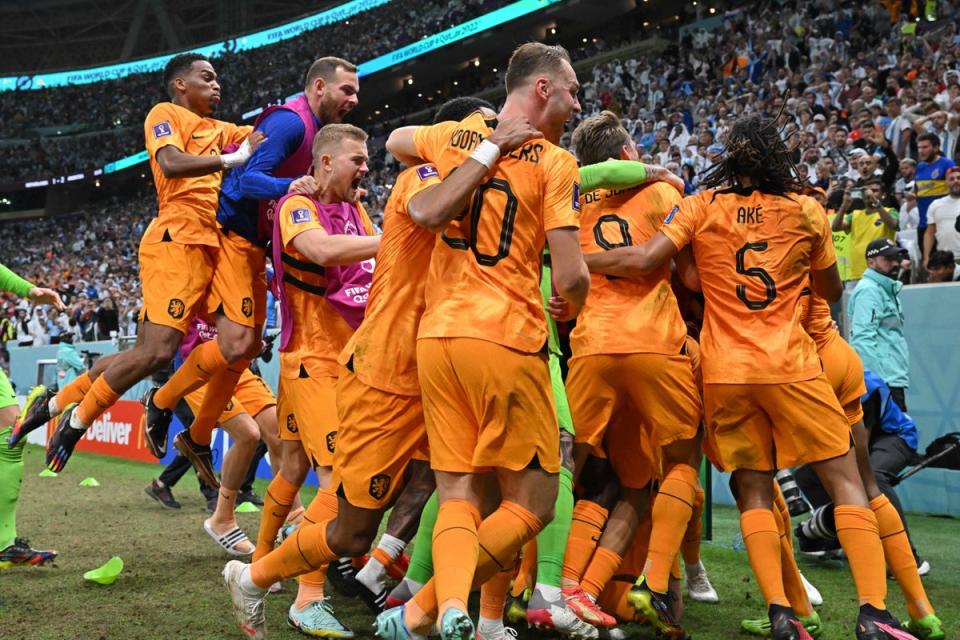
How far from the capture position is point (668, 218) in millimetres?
4328

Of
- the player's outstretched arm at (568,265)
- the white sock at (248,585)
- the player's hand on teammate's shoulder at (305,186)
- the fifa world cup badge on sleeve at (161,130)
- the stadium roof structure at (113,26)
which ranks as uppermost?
the stadium roof structure at (113,26)

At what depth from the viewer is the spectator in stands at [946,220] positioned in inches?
370

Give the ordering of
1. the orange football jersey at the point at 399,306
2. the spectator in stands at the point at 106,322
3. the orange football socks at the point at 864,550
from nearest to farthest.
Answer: the orange football jersey at the point at 399,306
the orange football socks at the point at 864,550
the spectator in stands at the point at 106,322

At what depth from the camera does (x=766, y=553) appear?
399 centimetres

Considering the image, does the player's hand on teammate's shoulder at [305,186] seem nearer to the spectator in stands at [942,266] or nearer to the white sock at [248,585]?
the white sock at [248,585]

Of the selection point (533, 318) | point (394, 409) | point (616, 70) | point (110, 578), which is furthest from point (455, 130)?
point (616, 70)

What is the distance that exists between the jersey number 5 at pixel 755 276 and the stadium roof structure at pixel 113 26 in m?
43.6

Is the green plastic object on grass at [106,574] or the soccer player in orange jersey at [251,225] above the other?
the soccer player in orange jersey at [251,225]

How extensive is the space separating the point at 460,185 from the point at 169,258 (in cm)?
312

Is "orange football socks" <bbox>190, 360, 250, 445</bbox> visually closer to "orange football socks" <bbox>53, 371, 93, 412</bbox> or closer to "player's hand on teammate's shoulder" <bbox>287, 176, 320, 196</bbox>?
"orange football socks" <bbox>53, 371, 93, 412</bbox>

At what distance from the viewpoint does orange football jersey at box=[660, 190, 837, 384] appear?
406 centimetres

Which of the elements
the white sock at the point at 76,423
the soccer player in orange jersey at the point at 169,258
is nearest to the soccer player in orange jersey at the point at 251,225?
the soccer player in orange jersey at the point at 169,258

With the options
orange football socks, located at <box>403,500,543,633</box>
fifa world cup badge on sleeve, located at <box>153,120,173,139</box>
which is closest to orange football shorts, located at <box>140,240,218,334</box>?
fifa world cup badge on sleeve, located at <box>153,120,173,139</box>

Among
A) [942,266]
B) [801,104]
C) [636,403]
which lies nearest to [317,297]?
[636,403]
